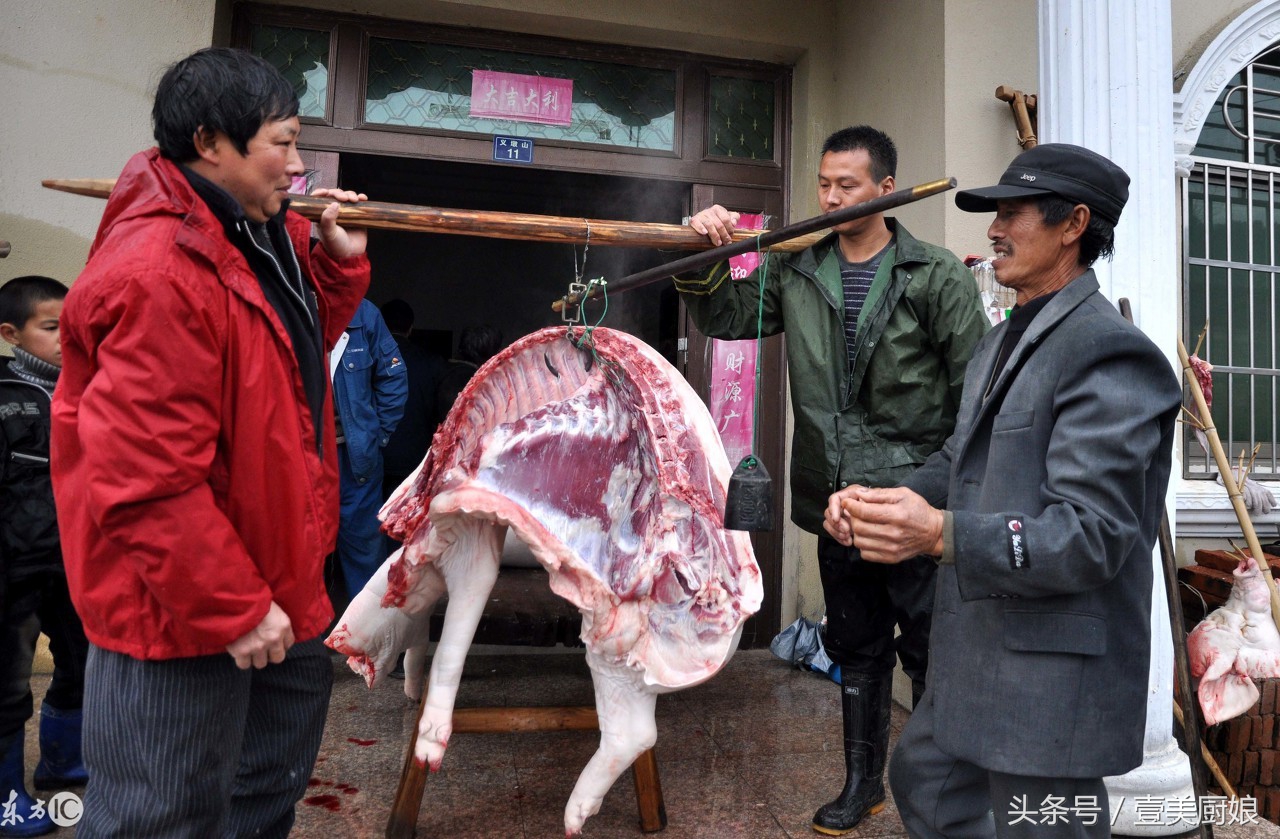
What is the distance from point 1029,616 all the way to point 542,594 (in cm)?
271

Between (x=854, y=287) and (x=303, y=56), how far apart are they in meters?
3.37

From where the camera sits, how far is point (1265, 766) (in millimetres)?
3896

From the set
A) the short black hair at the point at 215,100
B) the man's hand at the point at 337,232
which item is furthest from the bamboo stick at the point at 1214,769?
the short black hair at the point at 215,100

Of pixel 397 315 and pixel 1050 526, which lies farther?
pixel 397 315

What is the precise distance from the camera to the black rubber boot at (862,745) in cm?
→ 302

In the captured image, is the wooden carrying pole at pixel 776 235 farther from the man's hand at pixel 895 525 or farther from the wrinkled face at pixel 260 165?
the wrinkled face at pixel 260 165

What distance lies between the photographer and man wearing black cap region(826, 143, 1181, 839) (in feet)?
5.40

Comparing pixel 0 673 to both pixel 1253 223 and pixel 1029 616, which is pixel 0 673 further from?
pixel 1253 223

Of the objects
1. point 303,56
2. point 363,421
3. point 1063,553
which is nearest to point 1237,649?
point 1063,553

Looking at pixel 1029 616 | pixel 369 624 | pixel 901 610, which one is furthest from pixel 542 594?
pixel 1029 616

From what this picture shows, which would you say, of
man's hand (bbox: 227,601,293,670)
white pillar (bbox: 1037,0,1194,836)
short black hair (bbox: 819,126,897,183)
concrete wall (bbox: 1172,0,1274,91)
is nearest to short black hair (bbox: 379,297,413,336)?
short black hair (bbox: 819,126,897,183)

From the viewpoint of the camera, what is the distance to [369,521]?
4555mm

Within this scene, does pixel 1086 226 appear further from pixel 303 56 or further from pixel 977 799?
pixel 303 56

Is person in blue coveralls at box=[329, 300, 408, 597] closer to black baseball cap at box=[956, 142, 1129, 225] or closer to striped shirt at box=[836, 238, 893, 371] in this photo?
striped shirt at box=[836, 238, 893, 371]
